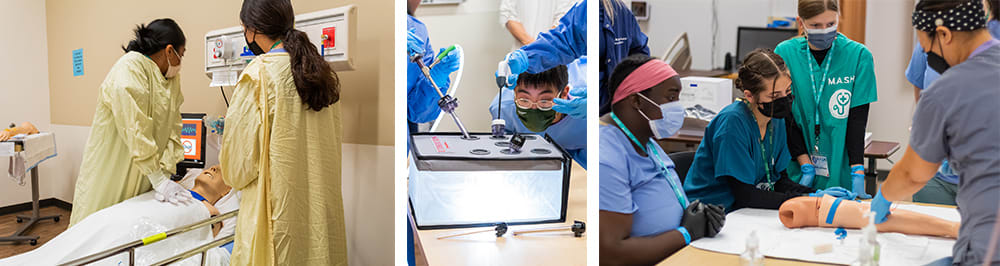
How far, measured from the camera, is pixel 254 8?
1802 millimetres

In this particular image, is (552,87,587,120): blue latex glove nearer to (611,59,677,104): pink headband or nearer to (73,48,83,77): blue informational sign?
(611,59,677,104): pink headband

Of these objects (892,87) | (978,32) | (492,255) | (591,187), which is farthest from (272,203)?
(978,32)

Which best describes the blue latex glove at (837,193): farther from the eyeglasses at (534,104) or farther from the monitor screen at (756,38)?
the eyeglasses at (534,104)

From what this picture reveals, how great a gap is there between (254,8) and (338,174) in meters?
0.68

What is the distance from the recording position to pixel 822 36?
103 centimetres

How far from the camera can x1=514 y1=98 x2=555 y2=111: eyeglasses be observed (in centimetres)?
140

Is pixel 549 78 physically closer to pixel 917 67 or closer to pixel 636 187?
pixel 636 187

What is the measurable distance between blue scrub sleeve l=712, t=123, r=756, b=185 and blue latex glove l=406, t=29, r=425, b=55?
93cm

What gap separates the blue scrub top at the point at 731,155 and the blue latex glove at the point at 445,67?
0.72 metres

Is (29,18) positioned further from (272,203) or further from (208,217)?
(272,203)

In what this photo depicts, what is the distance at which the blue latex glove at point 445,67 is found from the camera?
149cm

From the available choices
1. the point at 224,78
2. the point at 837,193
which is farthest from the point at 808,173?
the point at 224,78

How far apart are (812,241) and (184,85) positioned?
252cm

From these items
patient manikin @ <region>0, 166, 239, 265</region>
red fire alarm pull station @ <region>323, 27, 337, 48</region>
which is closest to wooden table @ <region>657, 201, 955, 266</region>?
red fire alarm pull station @ <region>323, 27, 337, 48</region>
